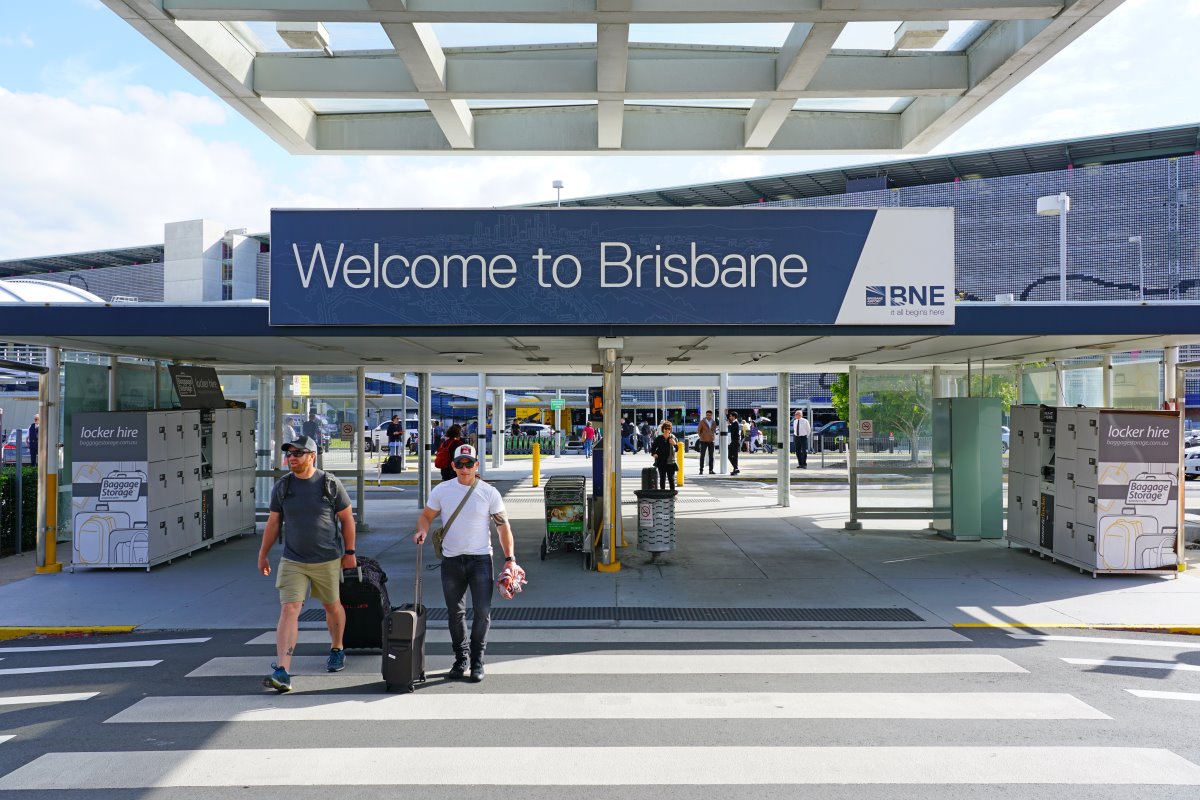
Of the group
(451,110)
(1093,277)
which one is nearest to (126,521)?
(451,110)

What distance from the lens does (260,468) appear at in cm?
1535

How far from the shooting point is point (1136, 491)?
10.4 metres

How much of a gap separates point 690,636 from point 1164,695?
369cm

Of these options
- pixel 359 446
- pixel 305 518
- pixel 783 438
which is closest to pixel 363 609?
pixel 305 518

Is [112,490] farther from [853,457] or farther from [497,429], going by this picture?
[497,429]

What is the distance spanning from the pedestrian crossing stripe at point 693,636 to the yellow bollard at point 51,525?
4908 mm

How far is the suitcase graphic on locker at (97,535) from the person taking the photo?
428 inches

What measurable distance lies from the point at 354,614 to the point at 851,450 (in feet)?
31.9

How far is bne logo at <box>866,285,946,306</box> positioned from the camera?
29.5 feet

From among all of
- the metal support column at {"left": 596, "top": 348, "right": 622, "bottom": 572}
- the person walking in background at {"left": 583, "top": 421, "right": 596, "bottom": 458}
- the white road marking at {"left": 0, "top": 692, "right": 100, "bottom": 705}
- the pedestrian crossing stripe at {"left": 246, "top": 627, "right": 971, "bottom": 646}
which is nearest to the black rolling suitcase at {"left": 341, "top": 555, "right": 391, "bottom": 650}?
the pedestrian crossing stripe at {"left": 246, "top": 627, "right": 971, "bottom": 646}

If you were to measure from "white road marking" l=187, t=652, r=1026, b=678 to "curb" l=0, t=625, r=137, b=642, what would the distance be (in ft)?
6.09

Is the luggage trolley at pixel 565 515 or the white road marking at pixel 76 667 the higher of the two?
the luggage trolley at pixel 565 515

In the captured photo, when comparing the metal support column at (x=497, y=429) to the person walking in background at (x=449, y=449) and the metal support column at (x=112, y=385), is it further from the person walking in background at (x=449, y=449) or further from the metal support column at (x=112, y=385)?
the metal support column at (x=112, y=385)

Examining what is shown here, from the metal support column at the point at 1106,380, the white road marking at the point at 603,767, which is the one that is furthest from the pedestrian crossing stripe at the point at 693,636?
the metal support column at the point at 1106,380
